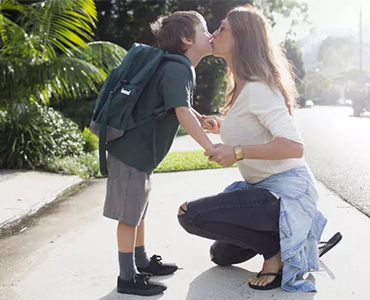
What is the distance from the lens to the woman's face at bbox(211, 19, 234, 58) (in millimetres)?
3031

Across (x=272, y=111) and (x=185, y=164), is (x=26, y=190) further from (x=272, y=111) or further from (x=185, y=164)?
(x=272, y=111)

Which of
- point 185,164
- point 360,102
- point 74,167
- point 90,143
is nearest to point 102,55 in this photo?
point 90,143

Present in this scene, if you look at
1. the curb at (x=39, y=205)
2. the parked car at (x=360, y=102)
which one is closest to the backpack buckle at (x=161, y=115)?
the curb at (x=39, y=205)

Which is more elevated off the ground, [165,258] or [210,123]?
[210,123]

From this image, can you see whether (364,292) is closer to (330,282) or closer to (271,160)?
(330,282)

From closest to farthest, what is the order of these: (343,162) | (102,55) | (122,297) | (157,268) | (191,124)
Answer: (191,124)
(122,297)
(157,268)
(343,162)
(102,55)

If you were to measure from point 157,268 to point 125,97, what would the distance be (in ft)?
3.56

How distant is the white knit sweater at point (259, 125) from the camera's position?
280 centimetres

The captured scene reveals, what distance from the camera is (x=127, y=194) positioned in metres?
2.86

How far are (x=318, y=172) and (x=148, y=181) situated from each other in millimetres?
4310

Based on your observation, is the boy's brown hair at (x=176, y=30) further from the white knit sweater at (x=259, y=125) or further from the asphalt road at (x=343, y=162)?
the asphalt road at (x=343, y=162)

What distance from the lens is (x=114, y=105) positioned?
2834 mm

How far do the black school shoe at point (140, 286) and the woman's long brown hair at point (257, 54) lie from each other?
125cm

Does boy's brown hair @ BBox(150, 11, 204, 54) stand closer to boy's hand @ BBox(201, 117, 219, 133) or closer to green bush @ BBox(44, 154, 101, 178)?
boy's hand @ BBox(201, 117, 219, 133)
